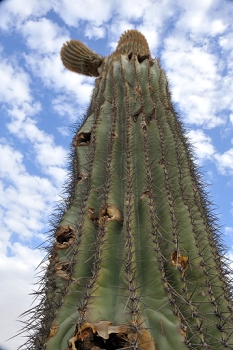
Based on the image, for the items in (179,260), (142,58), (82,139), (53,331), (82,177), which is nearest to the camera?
(53,331)

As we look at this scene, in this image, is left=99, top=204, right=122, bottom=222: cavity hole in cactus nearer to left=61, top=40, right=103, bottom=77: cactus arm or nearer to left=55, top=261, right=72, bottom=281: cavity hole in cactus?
left=55, top=261, right=72, bottom=281: cavity hole in cactus

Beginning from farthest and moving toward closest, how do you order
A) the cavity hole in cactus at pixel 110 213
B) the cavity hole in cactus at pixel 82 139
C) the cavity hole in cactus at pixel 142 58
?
the cavity hole in cactus at pixel 142 58
the cavity hole in cactus at pixel 82 139
the cavity hole in cactus at pixel 110 213

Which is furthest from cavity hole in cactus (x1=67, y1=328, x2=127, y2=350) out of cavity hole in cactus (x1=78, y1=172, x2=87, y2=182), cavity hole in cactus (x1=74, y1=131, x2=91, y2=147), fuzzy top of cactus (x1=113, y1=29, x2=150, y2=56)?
fuzzy top of cactus (x1=113, y1=29, x2=150, y2=56)

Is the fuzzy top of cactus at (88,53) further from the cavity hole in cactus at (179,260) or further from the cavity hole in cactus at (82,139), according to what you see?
the cavity hole in cactus at (179,260)

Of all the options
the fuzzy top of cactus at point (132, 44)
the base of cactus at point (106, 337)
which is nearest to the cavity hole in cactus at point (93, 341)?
the base of cactus at point (106, 337)

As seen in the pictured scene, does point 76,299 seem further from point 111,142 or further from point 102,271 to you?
point 111,142

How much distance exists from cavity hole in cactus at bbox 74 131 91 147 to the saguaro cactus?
1 cm

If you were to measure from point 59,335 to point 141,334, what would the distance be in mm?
511

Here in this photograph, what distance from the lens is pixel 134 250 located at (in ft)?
8.37

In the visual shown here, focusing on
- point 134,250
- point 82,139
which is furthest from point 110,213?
point 82,139

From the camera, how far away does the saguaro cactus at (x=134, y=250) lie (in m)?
2.13

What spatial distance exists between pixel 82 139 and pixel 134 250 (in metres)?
1.78

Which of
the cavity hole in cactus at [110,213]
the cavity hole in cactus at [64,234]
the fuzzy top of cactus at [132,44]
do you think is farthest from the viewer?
the fuzzy top of cactus at [132,44]

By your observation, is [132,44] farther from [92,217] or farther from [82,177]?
[92,217]
